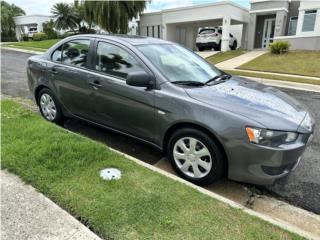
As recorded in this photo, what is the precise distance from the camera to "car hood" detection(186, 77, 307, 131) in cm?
272

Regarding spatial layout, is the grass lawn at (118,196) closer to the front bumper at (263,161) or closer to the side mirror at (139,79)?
the front bumper at (263,161)

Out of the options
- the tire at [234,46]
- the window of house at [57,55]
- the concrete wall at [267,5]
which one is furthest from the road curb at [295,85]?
the tire at [234,46]

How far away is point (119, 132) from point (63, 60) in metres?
1.69

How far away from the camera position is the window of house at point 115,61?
3572 millimetres

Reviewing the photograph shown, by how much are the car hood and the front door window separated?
20247 millimetres

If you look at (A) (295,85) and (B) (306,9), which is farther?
(B) (306,9)

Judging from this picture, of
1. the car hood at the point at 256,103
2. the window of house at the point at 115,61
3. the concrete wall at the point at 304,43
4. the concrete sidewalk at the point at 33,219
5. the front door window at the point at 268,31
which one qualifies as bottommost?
the concrete sidewalk at the point at 33,219

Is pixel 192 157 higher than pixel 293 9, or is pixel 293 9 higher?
pixel 293 9

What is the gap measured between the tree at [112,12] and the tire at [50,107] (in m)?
19.0

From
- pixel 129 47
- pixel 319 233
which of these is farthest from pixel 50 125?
pixel 319 233

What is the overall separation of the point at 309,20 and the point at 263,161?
1772cm

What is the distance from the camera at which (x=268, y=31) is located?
71.1ft

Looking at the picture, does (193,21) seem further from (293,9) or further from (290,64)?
(290,64)

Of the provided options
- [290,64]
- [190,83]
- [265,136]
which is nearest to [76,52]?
[190,83]
